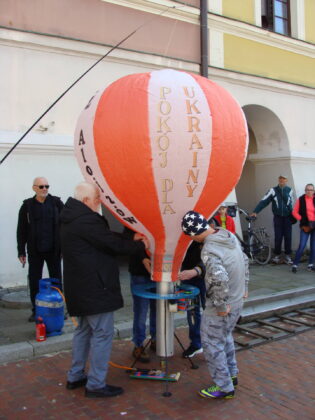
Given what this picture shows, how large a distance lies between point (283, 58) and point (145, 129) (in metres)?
8.50

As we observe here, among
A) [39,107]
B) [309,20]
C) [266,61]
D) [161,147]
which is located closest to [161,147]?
[161,147]

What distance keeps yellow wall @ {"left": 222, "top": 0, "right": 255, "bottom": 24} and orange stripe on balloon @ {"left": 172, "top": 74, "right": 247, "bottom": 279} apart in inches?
270

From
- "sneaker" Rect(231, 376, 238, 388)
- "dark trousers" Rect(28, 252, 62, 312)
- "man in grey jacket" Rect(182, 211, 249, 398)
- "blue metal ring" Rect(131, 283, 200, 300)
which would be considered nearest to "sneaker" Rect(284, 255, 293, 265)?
"dark trousers" Rect(28, 252, 62, 312)

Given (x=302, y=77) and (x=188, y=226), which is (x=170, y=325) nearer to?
(x=188, y=226)

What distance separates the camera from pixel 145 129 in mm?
3299

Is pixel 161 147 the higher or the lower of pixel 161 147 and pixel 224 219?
the higher

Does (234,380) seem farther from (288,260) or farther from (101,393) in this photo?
(288,260)

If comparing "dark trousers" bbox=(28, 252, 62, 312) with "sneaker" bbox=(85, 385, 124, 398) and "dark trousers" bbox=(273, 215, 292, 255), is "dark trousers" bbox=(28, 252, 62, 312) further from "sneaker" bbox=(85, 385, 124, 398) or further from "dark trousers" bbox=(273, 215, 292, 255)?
"dark trousers" bbox=(273, 215, 292, 255)

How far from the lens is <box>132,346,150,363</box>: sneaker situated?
4.51m

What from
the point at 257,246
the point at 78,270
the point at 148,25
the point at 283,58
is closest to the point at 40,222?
the point at 78,270

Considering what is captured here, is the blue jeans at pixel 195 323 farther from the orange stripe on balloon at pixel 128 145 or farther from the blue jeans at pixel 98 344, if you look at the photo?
the orange stripe on balloon at pixel 128 145

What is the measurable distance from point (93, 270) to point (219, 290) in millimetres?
1008

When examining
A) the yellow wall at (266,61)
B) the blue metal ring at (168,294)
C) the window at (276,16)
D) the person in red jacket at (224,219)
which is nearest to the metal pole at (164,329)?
the blue metal ring at (168,294)

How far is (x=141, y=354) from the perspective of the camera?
4.54 metres
